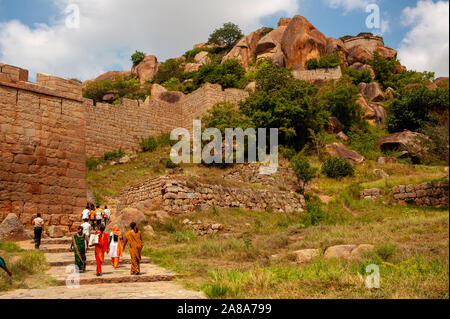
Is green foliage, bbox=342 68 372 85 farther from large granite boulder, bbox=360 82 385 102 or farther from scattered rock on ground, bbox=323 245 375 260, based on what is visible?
scattered rock on ground, bbox=323 245 375 260

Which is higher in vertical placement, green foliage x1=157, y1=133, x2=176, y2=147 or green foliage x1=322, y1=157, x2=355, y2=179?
green foliage x1=157, y1=133, x2=176, y2=147

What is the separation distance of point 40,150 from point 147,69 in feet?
151

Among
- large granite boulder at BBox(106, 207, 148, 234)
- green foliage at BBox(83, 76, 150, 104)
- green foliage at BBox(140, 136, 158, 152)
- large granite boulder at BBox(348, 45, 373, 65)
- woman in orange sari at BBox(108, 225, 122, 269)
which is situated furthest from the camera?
large granite boulder at BBox(348, 45, 373, 65)

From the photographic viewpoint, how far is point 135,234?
809cm

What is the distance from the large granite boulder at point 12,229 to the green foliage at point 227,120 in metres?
17.2

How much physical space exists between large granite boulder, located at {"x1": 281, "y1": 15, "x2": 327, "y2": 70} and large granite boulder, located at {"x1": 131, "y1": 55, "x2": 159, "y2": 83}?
2043cm

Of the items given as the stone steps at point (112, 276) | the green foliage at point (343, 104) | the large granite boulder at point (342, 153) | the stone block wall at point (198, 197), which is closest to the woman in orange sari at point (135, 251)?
the stone steps at point (112, 276)

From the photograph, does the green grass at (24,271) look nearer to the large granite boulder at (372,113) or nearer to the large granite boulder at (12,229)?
the large granite boulder at (12,229)

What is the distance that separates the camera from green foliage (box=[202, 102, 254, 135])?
2614cm

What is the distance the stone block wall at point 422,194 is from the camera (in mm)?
16484

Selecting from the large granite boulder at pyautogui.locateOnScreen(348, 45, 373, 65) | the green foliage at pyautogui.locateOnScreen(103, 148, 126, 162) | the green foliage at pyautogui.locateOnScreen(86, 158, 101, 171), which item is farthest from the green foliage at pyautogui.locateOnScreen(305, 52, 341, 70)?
the green foliage at pyautogui.locateOnScreen(86, 158, 101, 171)

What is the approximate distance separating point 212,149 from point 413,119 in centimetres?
1458

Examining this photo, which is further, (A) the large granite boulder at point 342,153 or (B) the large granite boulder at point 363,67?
(B) the large granite boulder at point 363,67
